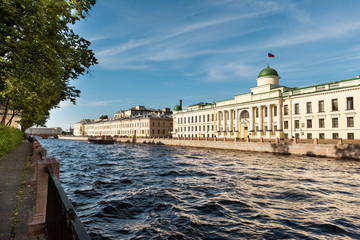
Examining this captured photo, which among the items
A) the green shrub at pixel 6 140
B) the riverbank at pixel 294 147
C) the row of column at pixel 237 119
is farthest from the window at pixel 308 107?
the green shrub at pixel 6 140

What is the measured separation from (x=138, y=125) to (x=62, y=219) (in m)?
100

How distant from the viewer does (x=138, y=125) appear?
102 m

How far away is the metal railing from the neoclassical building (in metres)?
43.9

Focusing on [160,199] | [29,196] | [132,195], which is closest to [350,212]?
[160,199]

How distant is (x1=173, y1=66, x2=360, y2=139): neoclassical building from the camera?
37.3 m

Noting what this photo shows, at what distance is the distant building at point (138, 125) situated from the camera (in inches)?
3772

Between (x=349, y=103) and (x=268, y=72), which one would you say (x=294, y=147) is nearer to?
(x=349, y=103)

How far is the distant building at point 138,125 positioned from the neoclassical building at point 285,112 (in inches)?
1079

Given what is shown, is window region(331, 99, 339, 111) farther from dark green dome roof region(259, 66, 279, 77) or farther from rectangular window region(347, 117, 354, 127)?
dark green dome roof region(259, 66, 279, 77)

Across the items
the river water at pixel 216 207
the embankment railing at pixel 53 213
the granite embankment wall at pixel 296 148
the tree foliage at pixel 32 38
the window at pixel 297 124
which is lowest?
the river water at pixel 216 207

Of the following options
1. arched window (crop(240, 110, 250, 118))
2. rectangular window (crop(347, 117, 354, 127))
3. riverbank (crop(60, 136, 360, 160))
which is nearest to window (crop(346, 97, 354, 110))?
rectangular window (crop(347, 117, 354, 127))

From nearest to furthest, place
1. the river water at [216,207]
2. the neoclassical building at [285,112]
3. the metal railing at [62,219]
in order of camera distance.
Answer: the metal railing at [62,219]
the river water at [216,207]
the neoclassical building at [285,112]

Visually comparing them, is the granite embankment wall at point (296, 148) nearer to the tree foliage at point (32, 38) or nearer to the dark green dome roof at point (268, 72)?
the dark green dome roof at point (268, 72)

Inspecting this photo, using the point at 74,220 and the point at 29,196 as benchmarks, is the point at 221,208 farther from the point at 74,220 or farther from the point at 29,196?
the point at 74,220
